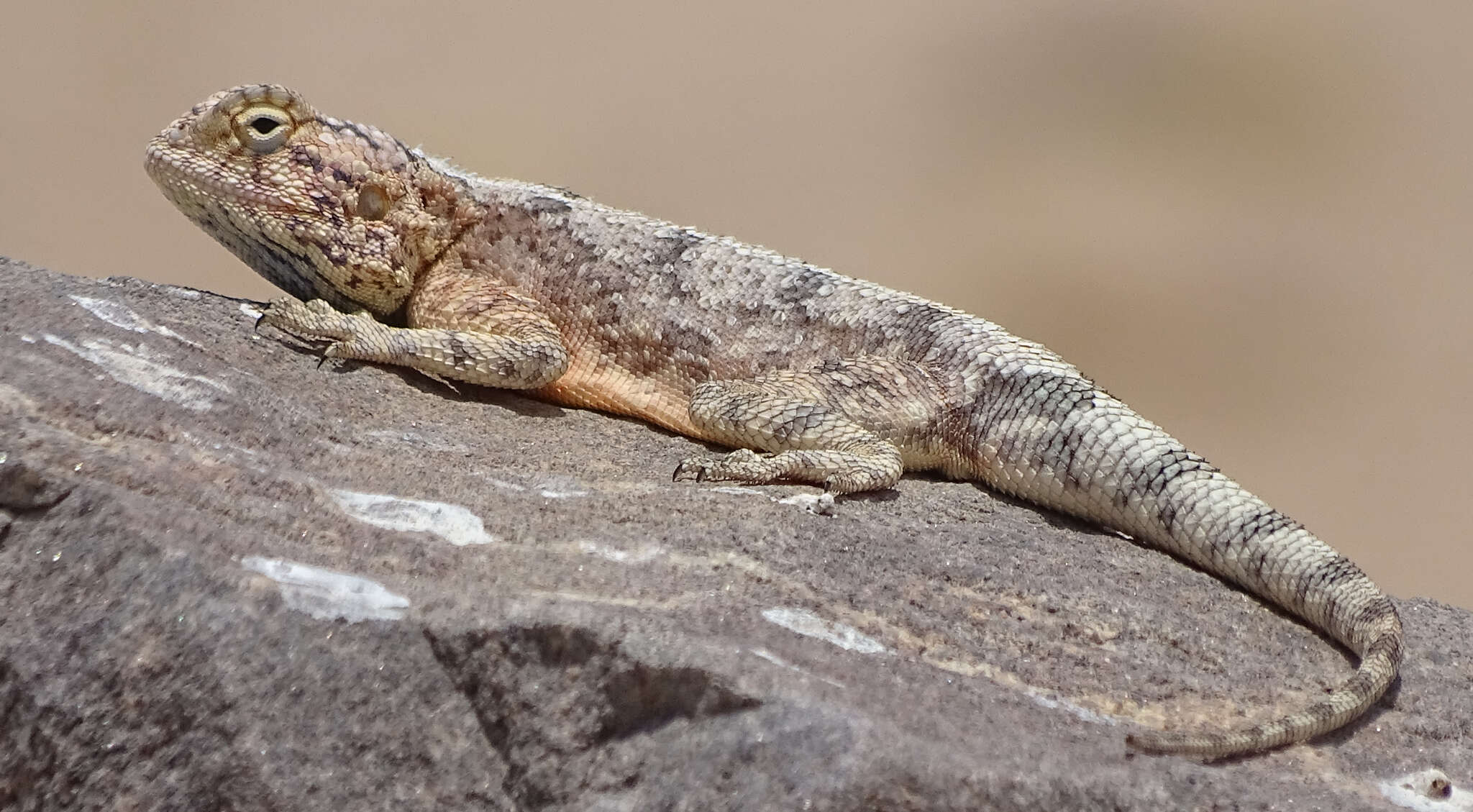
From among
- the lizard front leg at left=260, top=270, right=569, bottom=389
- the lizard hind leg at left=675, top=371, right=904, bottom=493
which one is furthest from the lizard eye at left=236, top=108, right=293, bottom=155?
the lizard hind leg at left=675, top=371, right=904, bottom=493

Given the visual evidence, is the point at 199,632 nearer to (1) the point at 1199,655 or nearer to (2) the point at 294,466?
(2) the point at 294,466

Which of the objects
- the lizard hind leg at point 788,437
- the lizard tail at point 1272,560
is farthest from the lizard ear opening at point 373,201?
the lizard tail at point 1272,560

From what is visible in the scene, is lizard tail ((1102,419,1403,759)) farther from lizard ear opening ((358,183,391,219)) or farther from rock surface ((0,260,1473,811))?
lizard ear opening ((358,183,391,219))

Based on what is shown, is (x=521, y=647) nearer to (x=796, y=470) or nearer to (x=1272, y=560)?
(x=796, y=470)

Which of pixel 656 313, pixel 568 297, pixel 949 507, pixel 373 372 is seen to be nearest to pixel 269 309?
pixel 373 372

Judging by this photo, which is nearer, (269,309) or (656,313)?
(269,309)
